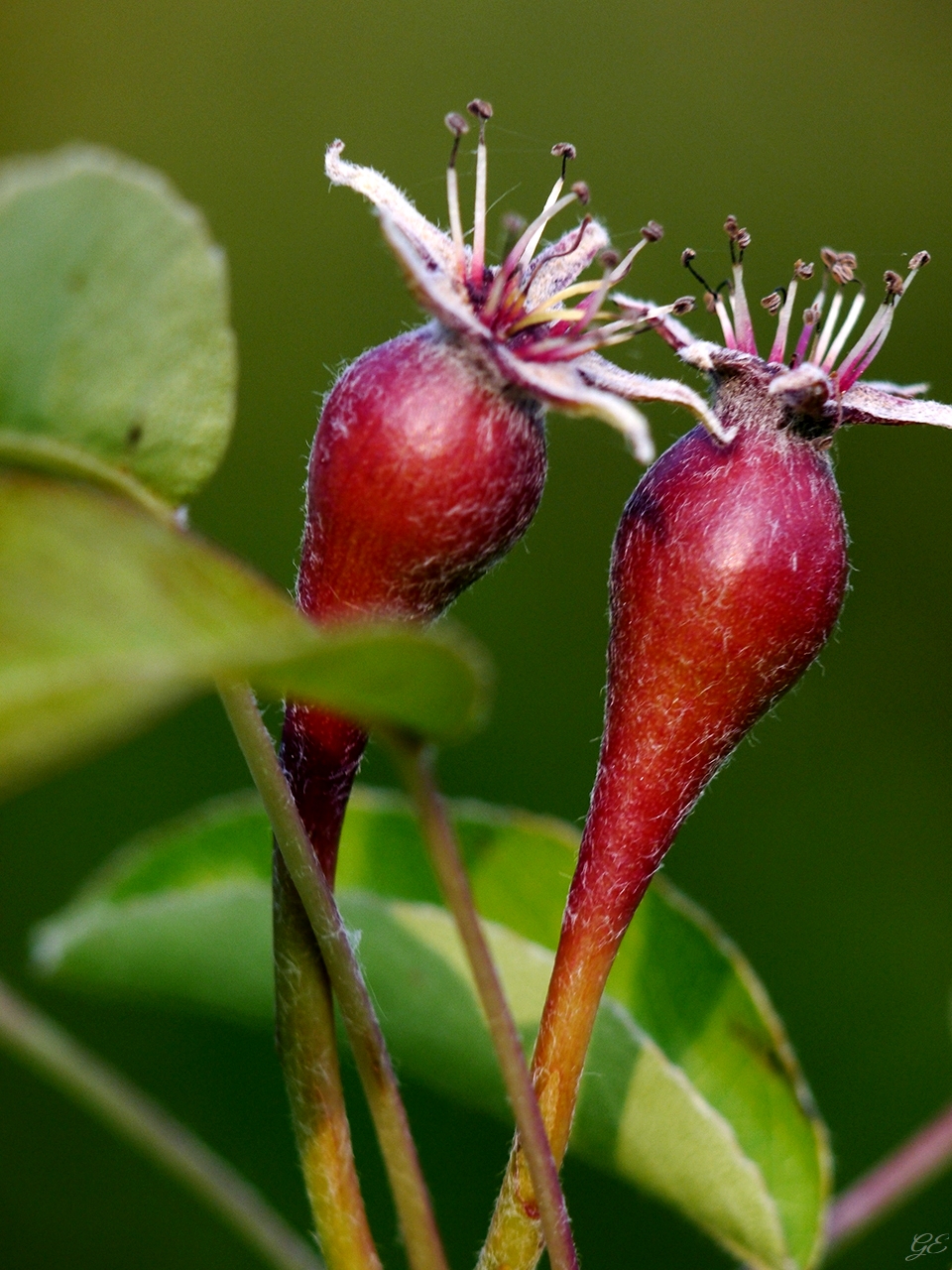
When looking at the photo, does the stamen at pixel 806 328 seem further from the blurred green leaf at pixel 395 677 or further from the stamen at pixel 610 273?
the blurred green leaf at pixel 395 677

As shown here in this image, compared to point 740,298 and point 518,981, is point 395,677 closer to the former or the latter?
point 740,298

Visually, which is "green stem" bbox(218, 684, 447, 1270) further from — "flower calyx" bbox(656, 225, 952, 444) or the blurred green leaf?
"flower calyx" bbox(656, 225, 952, 444)

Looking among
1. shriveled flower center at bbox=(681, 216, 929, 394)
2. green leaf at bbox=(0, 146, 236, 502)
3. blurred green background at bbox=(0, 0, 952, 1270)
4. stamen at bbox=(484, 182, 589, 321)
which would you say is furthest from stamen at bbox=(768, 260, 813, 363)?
blurred green background at bbox=(0, 0, 952, 1270)

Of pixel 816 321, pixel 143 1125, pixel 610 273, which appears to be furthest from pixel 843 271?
pixel 143 1125

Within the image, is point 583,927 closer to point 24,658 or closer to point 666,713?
point 666,713

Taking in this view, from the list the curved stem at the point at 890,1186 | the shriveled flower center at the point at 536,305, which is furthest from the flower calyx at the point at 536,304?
the curved stem at the point at 890,1186
